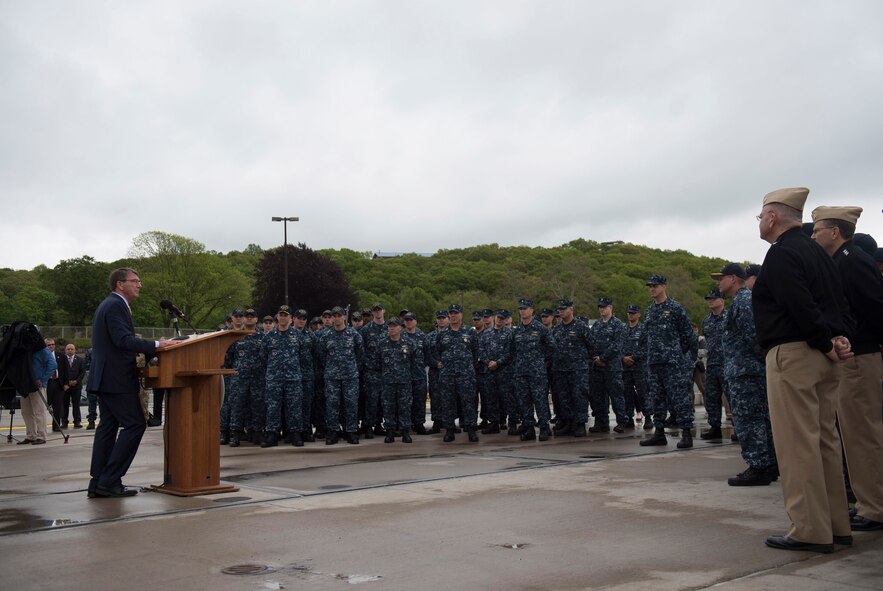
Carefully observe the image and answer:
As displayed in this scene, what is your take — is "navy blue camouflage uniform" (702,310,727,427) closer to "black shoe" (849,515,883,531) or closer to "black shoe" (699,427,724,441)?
"black shoe" (699,427,724,441)

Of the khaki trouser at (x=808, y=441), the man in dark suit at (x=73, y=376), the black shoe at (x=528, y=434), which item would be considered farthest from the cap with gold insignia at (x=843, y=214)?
the man in dark suit at (x=73, y=376)

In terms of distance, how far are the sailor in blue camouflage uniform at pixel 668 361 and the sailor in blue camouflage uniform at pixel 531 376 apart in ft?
5.91

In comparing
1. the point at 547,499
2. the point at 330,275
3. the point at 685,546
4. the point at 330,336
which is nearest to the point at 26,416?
the point at 330,336

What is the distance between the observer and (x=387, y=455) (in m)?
10.2

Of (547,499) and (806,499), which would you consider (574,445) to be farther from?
(806,499)

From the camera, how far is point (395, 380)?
12344 millimetres

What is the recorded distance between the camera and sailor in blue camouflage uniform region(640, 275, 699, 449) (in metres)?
10.2

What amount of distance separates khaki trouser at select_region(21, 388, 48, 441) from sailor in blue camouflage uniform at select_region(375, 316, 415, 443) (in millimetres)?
5584

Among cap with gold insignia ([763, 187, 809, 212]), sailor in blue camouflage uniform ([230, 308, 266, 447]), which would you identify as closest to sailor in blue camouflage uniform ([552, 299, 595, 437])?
sailor in blue camouflage uniform ([230, 308, 266, 447])

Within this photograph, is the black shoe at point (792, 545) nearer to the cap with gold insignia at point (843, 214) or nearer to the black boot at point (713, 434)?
the cap with gold insignia at point (843, 214)

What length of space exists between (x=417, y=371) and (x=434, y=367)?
1.48 feet

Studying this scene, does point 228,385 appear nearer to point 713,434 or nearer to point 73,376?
point 73,376

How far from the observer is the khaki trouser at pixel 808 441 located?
15.3 ft

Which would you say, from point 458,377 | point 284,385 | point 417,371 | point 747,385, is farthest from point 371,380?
point 747,385
